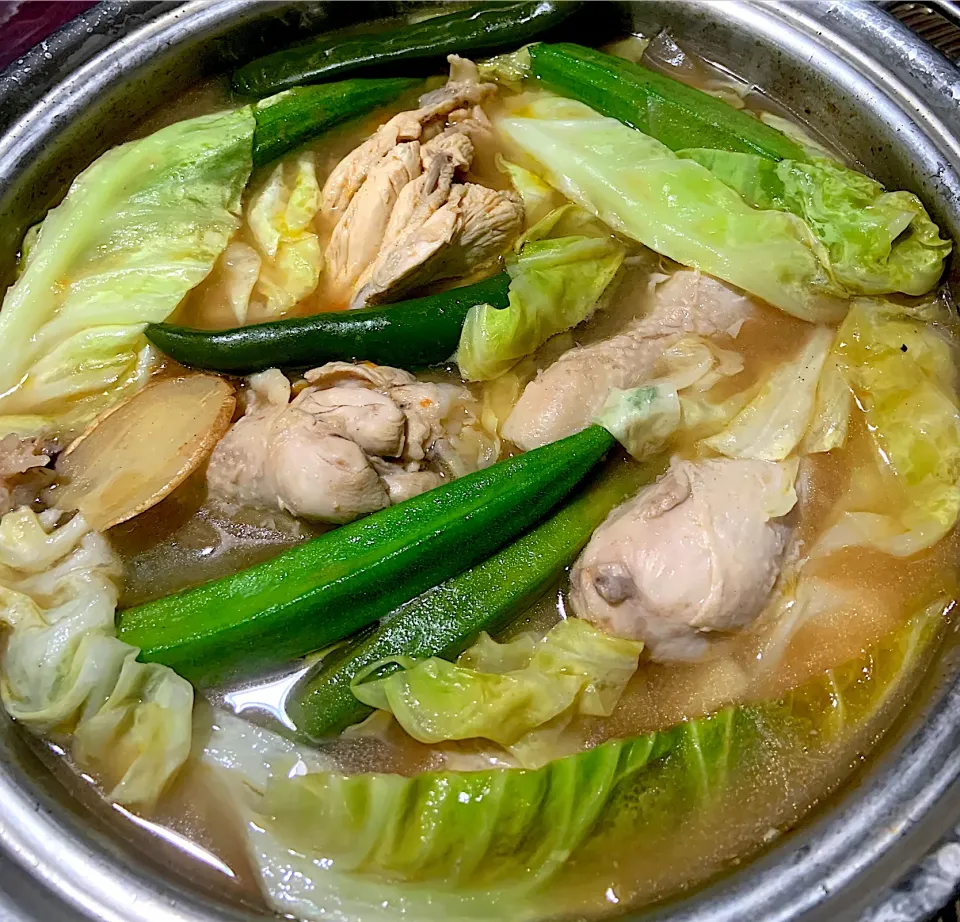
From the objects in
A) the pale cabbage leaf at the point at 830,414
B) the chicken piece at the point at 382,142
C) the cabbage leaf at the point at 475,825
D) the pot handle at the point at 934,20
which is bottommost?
the cabbage leaf at the point at 475,825

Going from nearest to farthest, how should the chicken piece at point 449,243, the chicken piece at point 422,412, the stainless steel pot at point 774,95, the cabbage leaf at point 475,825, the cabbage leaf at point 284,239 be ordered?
Answer: the stainless steel pot at point 774,95
the cabbage leaf at point 475,825
the chicken piece at point 422,412
the chicken piece at point 449,243
the cabbage leaf at point 284,239

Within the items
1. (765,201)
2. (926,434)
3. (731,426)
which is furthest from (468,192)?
(926,434)

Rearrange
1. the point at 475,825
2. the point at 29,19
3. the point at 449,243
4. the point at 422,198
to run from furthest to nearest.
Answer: the point at 29,19
the point at 422,198
the point at 449,243
the point at 475,825

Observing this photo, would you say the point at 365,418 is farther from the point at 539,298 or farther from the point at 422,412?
the point at 539,298

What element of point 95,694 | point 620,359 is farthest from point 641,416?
point 95,694

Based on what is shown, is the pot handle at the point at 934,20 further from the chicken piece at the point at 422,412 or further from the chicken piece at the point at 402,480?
the chicken piece at the point at 402,480

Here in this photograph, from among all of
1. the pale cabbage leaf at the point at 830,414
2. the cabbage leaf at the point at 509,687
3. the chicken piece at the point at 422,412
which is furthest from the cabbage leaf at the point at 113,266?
the pale cabbage leaf at the point at 830,414

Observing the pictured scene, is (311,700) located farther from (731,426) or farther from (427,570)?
(731,426)
